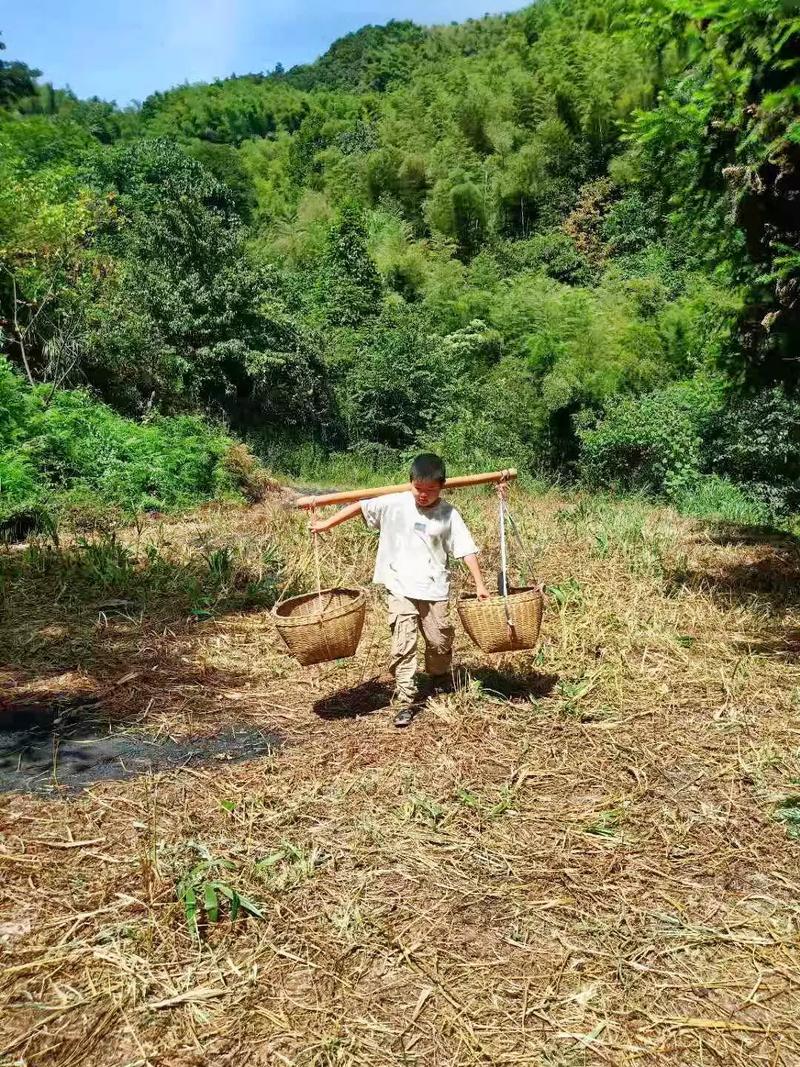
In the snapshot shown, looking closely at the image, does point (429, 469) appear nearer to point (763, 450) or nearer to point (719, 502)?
point (719, 502)

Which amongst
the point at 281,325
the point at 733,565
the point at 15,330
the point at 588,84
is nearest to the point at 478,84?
the point at 588,84

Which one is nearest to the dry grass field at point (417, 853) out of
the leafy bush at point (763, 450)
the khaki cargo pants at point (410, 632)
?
the khaki cargo pants at point (410, 632)

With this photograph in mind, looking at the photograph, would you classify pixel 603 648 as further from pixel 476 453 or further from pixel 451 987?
pixel 476 453

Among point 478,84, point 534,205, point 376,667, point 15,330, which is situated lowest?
point 376,667

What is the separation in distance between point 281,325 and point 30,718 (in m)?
14.8

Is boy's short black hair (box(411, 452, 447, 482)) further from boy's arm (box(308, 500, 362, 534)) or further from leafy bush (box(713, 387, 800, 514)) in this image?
leafy bush (box(713, 387, 800, 514))

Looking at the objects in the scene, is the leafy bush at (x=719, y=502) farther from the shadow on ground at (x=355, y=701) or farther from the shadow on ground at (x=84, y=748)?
the shadow on ground at (x=84, y=748)

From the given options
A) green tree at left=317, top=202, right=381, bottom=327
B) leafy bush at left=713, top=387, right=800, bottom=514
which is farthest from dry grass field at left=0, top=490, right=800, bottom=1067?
green tree at left=317, top=202, right=381, bottom=327

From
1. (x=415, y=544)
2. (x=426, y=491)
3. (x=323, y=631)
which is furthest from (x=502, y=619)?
(x=323, y=631)

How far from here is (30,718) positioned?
13.8 ft

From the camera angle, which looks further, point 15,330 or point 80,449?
point 15,330

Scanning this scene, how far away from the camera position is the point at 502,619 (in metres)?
3.71

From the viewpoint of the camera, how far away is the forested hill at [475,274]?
5340 mm

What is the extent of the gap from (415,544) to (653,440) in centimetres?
1177
